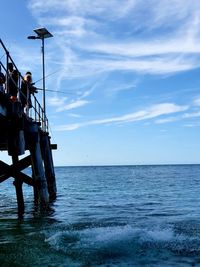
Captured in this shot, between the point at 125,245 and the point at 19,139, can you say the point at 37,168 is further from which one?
the point at 125,245

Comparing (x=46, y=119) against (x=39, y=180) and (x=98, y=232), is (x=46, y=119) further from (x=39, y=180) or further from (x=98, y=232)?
(x=98, y=232)

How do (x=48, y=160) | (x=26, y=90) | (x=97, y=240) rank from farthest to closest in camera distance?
(x=48, y=160), (x=26, y=90), (x=97, y=240)

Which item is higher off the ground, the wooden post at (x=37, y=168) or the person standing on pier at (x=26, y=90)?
the person standing on pier at (x=26, y=90)

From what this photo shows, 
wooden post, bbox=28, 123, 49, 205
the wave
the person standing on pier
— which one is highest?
the person standing on pier

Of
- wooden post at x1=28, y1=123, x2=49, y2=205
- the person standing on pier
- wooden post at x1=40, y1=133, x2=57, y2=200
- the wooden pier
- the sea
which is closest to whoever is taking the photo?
the sea

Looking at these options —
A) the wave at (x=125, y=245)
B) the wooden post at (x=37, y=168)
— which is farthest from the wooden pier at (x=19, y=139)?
the wave at (x=125, y=245)

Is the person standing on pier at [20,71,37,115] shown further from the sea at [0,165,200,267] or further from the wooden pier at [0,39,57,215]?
the sea at [0,165,200,267]

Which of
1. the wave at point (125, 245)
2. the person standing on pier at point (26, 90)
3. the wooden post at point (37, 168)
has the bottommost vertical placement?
the wave at point (125, 245)

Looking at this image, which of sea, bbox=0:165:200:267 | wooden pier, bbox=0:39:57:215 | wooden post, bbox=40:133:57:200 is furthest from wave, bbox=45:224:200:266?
wooden post, bbox=40:133:57:200

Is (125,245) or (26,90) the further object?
(26,90)

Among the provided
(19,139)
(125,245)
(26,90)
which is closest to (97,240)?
(125,245)

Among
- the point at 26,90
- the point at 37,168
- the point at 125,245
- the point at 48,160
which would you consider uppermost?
the point at 26,90

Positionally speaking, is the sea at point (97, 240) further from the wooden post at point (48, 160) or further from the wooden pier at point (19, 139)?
the wooden post at point (48, 160)

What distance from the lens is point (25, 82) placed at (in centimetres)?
1385
